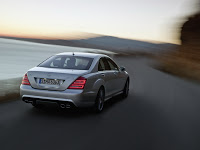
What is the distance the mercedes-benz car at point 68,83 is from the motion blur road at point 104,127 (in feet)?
1.06

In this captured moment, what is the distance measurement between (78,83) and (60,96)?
0.46 meters

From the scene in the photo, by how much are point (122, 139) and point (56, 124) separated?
1.58 meters

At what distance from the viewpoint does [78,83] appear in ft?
22.7

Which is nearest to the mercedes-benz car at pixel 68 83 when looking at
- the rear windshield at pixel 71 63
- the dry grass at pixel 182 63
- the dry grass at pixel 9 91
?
the rear windshield at pixel 71 63

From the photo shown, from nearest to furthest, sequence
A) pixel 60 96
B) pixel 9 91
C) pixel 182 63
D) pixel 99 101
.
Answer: pixel 60 96 < pixel 99 101 < pixel 9 91 < pixel 182 63

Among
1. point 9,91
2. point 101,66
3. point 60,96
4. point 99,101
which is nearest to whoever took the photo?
point 60,96

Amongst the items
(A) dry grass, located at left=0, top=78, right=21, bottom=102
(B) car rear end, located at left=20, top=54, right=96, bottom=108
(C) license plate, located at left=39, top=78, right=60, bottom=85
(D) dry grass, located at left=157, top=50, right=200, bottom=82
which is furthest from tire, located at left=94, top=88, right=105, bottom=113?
(D) dry grass, located at left=157, top=50, right=200, bottom=82

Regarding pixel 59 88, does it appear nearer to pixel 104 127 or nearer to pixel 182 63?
pixel 104 127

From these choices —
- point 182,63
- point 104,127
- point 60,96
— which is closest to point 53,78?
point 60,96

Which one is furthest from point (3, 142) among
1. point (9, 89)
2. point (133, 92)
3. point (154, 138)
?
point (133, 92)

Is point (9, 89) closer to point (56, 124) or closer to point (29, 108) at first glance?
point (29, 108)

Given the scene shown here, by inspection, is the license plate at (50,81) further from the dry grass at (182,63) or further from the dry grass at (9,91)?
the dry grass at (182,63)

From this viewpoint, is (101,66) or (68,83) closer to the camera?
(68,83)

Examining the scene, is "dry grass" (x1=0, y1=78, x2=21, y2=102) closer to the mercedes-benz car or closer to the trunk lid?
the mercedes-benz car
